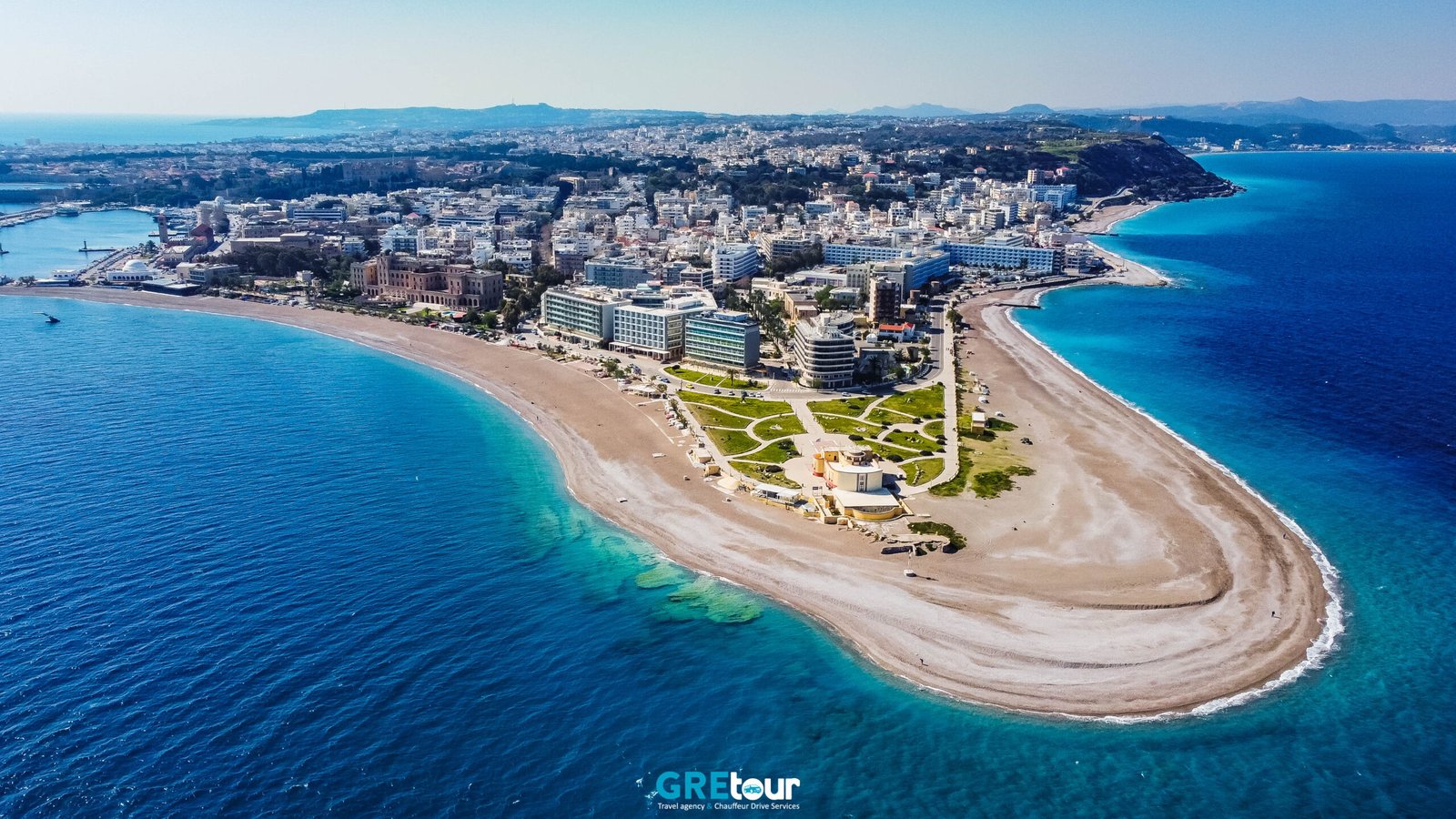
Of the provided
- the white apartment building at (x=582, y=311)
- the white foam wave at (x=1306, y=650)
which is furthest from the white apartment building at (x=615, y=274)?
the white foam wave at (x=1306, y=650)

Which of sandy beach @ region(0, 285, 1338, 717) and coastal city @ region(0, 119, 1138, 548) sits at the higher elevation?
coastal city @ region(0, 119, 1138, 548)

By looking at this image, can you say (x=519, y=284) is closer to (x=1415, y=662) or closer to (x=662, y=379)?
(x=662, y=379)

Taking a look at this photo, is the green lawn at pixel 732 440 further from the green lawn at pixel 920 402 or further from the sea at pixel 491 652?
the green lawn at pixel 920 402

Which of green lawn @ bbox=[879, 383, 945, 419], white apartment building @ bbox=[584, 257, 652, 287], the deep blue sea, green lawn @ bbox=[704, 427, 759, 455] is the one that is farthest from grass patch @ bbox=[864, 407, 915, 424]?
the deep blue sea

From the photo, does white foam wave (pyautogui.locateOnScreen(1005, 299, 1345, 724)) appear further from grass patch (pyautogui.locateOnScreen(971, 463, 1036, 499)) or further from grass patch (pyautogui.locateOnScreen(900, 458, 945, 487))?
grass patch (pyautogui.locateOnScreen(900, 458, 945, 487))

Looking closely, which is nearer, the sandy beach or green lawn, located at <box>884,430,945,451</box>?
the sandy beach
